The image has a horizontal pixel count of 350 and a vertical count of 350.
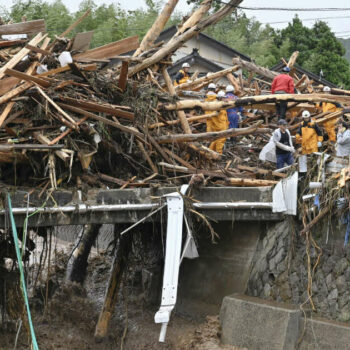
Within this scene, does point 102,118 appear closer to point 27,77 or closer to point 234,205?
point 27,77

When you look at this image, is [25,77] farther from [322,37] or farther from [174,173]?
[322,37]

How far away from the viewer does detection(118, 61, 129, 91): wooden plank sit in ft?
36.7

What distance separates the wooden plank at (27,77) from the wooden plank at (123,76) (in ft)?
4.71

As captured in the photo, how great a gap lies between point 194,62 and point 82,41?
44.4ft

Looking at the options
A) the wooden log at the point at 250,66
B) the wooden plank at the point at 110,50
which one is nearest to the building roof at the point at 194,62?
the wooden log at the point at 250,66

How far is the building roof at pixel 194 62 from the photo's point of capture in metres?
23.9

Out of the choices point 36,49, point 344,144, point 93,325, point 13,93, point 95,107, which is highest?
point 36,49

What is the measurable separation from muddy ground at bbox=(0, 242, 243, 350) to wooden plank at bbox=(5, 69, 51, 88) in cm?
366

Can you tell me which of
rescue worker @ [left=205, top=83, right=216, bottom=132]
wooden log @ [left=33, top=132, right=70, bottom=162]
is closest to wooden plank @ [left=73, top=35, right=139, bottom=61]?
wooden log @ [left=33, top=132, right=70, bottom=162]

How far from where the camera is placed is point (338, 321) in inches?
406

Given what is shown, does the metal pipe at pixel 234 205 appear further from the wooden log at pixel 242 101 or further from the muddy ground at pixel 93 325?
the muddy ground at pixel 93 325

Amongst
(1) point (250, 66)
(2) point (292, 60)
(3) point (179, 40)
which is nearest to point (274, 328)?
(3) point (179, 40)

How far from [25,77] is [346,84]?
79.6 ft

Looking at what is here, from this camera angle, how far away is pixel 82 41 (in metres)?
11.9
